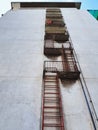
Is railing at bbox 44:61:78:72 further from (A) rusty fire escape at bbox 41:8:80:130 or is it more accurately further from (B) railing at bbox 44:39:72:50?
(B) railing at bbox 44:39:72:50

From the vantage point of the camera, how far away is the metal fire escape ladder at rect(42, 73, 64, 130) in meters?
6.79

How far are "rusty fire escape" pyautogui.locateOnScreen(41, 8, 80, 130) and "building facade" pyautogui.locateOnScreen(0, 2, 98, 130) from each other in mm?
48

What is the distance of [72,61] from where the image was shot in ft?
34.4

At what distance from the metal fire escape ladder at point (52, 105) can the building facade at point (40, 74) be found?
6 centimetres

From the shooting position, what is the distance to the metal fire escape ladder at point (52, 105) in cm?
679

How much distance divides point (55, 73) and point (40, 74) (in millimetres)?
711

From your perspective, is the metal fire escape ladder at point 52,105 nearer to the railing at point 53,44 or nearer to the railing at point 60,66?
the railing at point 60,66

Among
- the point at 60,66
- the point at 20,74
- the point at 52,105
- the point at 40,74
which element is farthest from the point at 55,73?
the point at 52,105

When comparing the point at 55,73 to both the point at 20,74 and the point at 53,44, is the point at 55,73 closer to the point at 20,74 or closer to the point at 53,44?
the point at 20,74

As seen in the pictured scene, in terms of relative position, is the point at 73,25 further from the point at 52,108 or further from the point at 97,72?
the point at 52,108

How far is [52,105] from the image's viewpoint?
7.66 metres

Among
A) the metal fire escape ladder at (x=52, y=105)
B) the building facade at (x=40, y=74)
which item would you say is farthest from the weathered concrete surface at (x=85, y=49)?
the metal fire escape ladder at (x=52, y=105)

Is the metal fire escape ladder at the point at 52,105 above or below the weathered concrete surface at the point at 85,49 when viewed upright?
below

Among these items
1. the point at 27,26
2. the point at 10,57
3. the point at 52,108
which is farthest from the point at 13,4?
the point at 52,108
